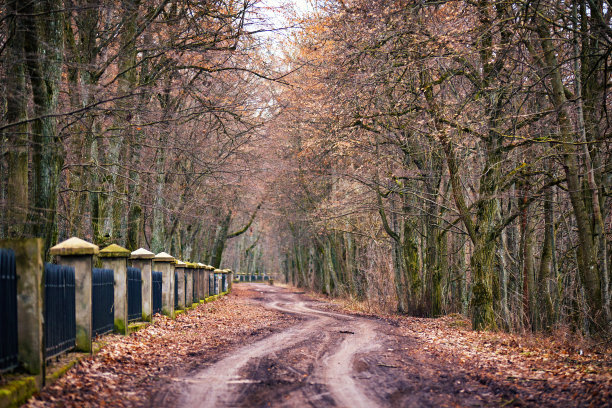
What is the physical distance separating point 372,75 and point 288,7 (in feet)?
11.0

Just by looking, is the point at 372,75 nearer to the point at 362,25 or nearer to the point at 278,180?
the point at 362,25

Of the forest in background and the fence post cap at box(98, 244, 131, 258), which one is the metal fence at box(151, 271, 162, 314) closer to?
the forest in background

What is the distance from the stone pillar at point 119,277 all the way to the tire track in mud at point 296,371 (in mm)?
2422

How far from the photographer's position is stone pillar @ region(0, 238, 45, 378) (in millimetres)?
6531

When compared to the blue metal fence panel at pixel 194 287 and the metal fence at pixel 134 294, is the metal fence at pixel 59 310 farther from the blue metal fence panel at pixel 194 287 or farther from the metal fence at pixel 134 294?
the blue metal fence panel at pixel 194 287

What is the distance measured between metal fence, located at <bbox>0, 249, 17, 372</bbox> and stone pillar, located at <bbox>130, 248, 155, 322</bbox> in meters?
6.97

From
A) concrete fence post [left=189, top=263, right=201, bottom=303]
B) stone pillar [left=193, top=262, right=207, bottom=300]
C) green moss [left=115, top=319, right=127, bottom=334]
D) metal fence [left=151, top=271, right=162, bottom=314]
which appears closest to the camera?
green moss [left=115, top=319, right=127, bottom=334]

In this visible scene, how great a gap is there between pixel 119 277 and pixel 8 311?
16.5 ft

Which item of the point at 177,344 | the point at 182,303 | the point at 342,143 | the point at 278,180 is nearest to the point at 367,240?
the point at 278,180

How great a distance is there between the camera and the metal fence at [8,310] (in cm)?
618

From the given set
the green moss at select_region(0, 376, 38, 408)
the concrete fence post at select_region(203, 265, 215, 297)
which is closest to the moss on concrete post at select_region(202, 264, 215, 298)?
the concrete fence post at select_region(203, 265, 215, 297)

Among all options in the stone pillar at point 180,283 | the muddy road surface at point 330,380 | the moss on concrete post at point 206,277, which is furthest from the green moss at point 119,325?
the moss on concrete post at point 206,277

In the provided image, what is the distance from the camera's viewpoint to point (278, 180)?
36.6 m

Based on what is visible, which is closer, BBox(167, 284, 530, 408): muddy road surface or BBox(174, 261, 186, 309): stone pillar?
BBox(167, 284, 530, 408): muddy road surface
